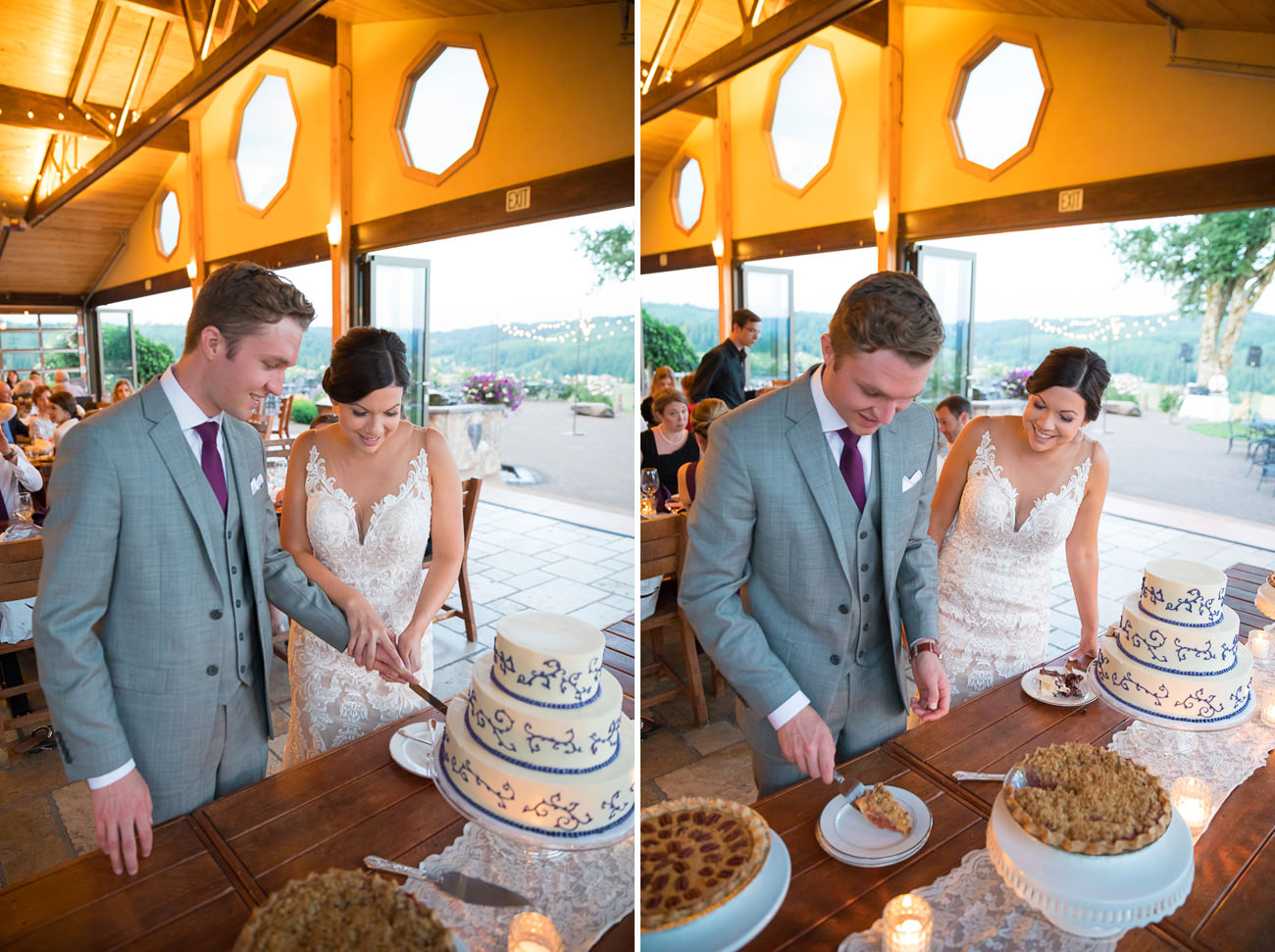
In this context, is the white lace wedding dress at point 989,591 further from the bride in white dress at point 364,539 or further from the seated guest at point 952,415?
the bride in white dress at point 364,539

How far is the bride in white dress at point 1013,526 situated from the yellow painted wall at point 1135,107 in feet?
3.35

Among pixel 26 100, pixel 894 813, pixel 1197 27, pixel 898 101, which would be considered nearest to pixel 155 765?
pixel 894 813

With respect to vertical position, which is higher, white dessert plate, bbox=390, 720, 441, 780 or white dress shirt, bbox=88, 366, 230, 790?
white dress shirt, bbox=88, 366, 230, 790

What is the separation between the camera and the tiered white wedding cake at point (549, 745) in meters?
0.69

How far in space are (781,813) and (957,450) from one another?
46.4 inches

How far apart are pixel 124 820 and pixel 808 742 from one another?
0.78 m

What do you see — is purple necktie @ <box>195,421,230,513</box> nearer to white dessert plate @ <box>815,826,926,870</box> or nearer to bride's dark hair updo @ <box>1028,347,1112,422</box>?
white dessert plate @ <box>815,826,926,870</box>

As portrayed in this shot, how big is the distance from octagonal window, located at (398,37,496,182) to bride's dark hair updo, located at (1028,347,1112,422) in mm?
1374

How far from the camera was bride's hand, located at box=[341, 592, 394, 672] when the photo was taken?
1124mm

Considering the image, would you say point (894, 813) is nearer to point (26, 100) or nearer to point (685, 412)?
point (26, 100)

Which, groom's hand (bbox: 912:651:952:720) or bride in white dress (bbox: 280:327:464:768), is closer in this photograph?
groom's hand (bbox: 912:651:952:720)

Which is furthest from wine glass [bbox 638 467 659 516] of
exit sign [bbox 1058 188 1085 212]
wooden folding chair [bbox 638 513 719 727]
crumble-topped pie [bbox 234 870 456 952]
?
exit sign [bbox 1058 188 1085 212]

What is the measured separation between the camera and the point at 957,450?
177cm

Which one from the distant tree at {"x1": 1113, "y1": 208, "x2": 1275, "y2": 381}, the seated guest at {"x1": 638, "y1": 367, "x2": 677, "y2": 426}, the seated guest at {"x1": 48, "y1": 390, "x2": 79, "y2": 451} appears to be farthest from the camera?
the distant tree at {"x1": 1113, "y1": 208, "x2": 1275, "y2": 381}
